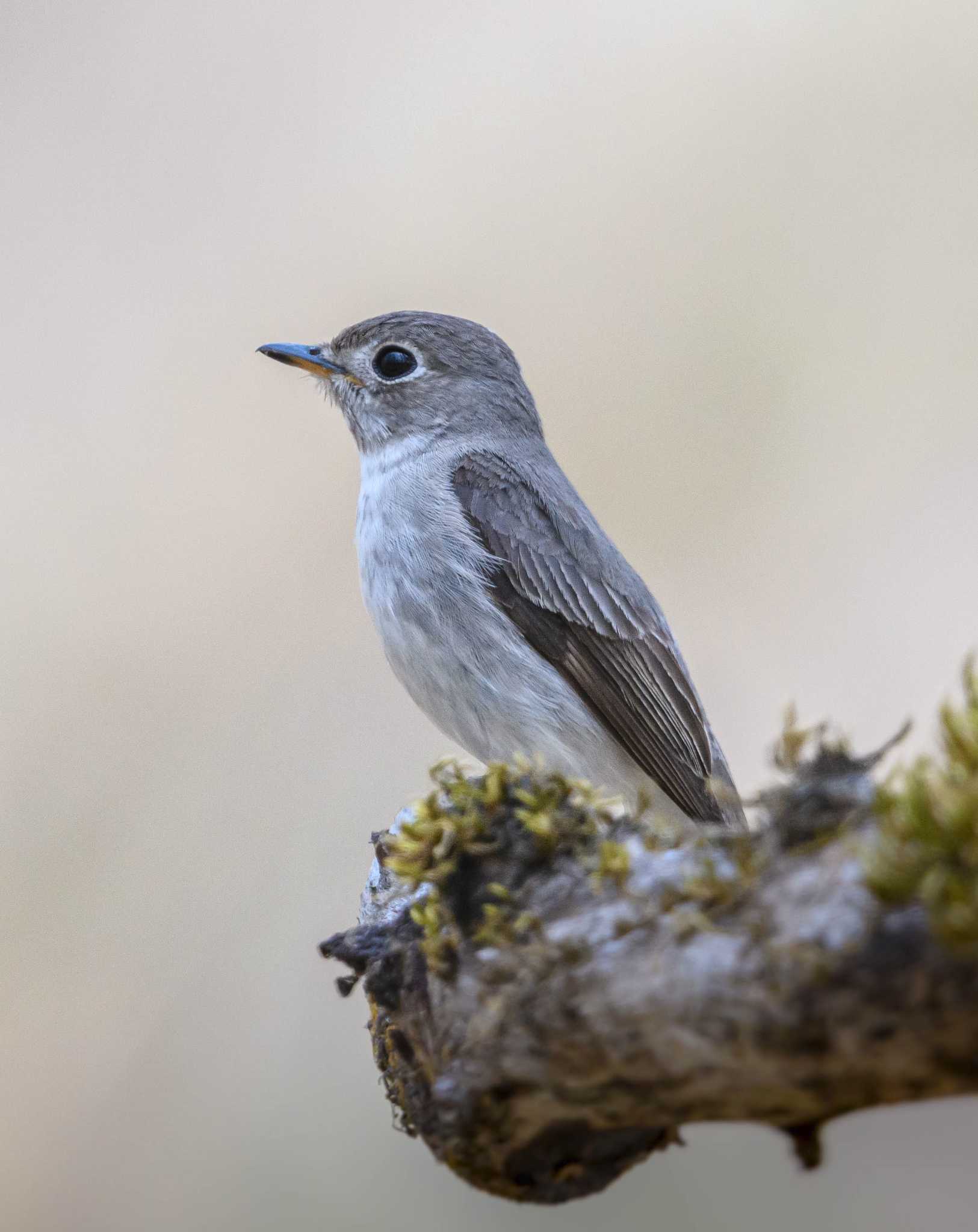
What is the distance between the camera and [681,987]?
198 centimetres

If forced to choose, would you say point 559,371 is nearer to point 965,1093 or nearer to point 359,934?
point 359,934

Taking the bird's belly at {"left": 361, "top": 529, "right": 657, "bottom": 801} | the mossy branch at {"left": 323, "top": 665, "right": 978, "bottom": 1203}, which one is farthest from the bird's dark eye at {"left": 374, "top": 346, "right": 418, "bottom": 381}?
the mossy branch at {"left": 323, "top": 665, "right": 978, "bottom": 1203}

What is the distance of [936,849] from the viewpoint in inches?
68.1

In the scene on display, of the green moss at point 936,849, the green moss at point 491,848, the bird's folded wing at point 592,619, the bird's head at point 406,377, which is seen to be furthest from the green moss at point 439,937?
the bird's head at point 406,377

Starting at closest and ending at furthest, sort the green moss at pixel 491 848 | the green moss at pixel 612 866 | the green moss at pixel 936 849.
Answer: the green moss at pixel 936 849 < the green moss at pixel 612 866 < the green moss at pixel 491 848

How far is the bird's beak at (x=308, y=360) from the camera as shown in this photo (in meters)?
→ 5.96

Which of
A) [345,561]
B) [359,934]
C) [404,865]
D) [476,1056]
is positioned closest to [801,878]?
[476,1056]

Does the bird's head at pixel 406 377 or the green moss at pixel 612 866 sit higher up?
the bird's head at pixel 406 377

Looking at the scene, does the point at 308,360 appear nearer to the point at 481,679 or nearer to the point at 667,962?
the point at 481,679

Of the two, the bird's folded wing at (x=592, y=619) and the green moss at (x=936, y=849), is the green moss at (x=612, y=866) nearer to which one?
the green moss at (x=936, y=849)

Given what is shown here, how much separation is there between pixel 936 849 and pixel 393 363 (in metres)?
4.62

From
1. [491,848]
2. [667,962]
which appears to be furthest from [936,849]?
[491,848]

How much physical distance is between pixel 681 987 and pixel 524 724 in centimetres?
280

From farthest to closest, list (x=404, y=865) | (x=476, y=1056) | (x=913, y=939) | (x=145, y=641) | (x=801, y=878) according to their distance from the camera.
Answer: (x=145, y=641) → (x=404, y=865) → (x=476, y=1056) → (x=801, y=878) → (x=913, y=939)
